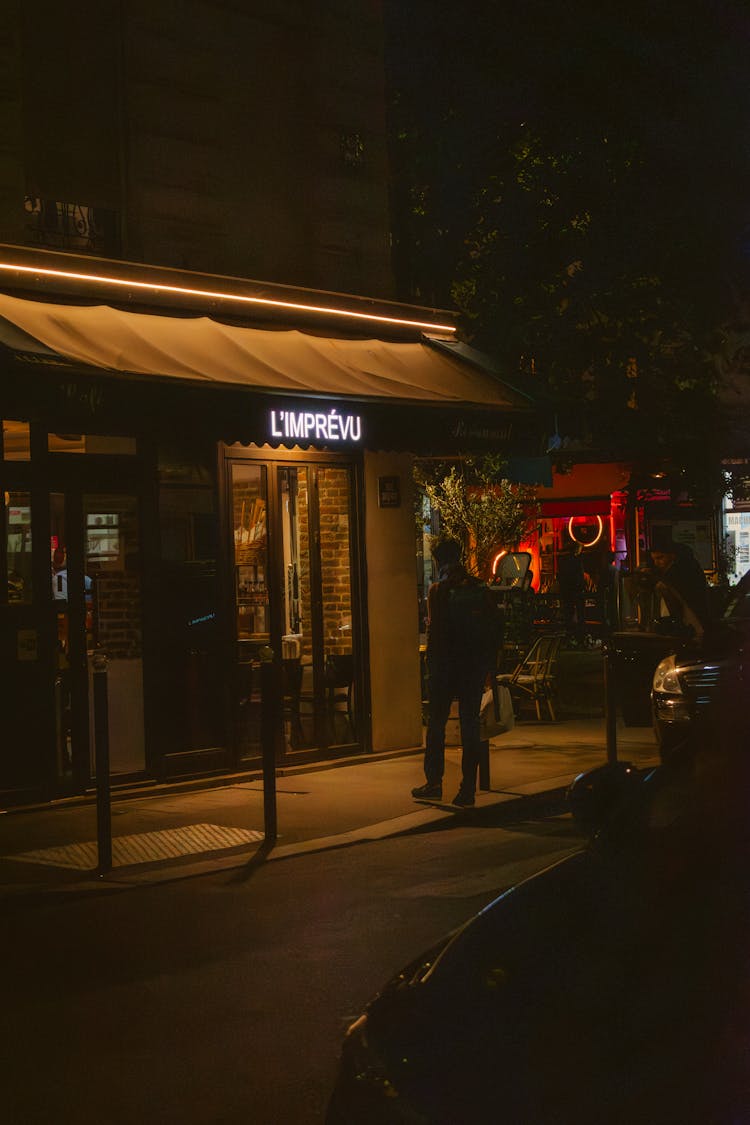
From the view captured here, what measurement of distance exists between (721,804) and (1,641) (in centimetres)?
858

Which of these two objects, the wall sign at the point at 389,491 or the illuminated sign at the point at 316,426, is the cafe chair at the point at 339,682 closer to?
the wall sign at the point at 389,491

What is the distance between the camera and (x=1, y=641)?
11.3 meters

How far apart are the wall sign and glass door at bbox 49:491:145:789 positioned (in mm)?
2793

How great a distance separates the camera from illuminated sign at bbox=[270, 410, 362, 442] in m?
12.0

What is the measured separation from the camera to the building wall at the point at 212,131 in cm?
1207

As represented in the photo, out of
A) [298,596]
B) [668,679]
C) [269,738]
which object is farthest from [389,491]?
[269,738]

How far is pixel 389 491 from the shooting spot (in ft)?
46.9

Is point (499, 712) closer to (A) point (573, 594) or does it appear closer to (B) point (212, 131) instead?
(B) point (212, 131)

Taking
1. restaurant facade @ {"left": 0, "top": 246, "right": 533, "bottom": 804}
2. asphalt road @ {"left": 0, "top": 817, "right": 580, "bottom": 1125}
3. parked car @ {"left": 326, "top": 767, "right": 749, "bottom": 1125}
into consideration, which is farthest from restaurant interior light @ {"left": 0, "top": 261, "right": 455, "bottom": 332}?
parked car @ {"left": 326, "top": 767, "right": 749, "bottom": 1125}

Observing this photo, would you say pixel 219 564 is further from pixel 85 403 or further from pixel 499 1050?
pixel 499 1050

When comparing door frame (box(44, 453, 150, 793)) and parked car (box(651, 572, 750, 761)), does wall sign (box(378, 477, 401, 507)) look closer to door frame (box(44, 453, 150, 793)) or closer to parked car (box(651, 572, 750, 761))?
door frame (box(44, 453, 150, 793))

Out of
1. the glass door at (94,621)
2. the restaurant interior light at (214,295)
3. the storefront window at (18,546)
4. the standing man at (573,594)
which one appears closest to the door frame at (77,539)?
the glass door at (94,621)

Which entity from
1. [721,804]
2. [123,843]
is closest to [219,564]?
[123,843]

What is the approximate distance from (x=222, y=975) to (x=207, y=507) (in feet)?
21.7
